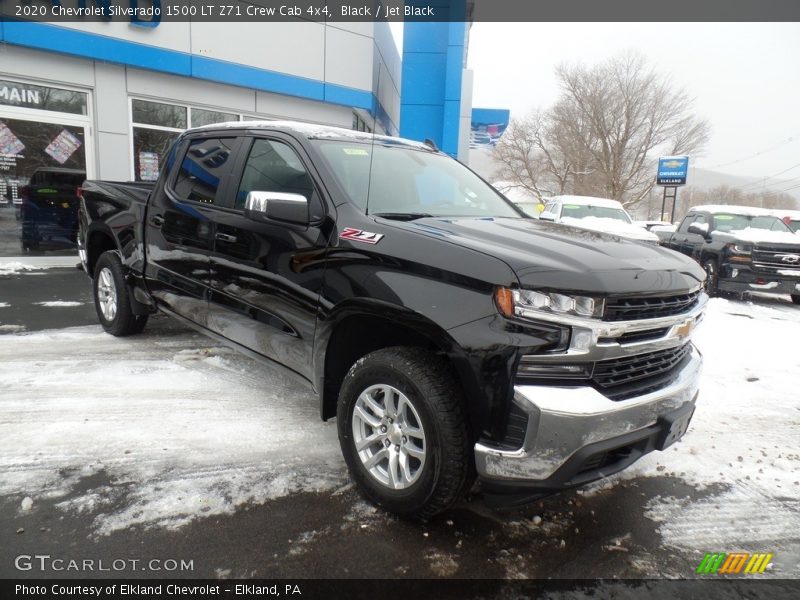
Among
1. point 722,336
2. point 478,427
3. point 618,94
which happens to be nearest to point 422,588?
point 478,427

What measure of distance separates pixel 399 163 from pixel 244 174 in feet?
3.47

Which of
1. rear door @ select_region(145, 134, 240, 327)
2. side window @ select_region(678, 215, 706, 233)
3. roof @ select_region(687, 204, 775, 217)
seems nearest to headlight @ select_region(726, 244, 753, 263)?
side window @ select_region(678, 215, 706, 233)

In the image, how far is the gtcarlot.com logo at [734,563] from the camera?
2.49m

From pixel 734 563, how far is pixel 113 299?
540 centimetres

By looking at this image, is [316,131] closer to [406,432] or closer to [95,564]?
[406,432]

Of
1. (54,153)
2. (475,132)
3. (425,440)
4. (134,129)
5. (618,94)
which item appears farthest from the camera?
(618,94)

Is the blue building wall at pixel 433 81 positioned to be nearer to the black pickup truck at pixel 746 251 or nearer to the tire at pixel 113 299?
the black pickup truck at pixel 746 251

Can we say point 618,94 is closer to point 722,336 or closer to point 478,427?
point 722,336

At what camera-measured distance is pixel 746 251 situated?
10.0m

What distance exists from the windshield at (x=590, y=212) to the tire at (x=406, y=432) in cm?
1140

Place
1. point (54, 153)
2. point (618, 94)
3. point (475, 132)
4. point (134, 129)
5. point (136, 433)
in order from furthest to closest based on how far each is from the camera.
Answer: point (618, 94) → point (475, 132) → point (134, 129) → point (54, 153) → point (136, 433)

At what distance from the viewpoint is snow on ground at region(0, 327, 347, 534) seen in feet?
9.29

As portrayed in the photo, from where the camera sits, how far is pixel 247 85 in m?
11.2

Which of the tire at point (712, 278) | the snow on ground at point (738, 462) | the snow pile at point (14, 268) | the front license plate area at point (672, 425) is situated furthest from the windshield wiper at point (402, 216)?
the tire at point (712, 278)
